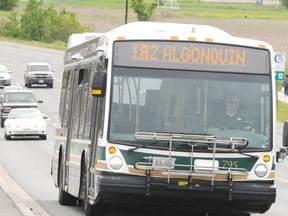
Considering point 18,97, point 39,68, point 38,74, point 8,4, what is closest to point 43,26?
point 8,4

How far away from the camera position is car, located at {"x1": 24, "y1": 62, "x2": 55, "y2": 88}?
76500 millimetres

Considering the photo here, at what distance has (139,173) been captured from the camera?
47.6 ft

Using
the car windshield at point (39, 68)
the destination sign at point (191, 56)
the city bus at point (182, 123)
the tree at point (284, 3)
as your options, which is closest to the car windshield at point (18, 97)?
the car windshield at point (39, 68)

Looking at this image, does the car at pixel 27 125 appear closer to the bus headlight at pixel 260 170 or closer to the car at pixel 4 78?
the bus headlight at pixel 260 170

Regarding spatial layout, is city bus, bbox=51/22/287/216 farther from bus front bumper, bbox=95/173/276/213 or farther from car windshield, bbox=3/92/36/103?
car windshield, bbox=3/92/36/103

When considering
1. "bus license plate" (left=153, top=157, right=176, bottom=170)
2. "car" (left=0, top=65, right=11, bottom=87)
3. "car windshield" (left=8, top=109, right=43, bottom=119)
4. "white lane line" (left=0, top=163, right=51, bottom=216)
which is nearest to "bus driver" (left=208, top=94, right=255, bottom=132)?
"bus license plate" (left=153, top=157, right=176, bottom=170)

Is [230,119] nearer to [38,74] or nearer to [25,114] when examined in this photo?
[25,114]

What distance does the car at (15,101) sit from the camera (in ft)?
187

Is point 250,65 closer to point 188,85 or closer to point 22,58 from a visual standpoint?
point 188,85

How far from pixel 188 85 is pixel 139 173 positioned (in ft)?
4.62

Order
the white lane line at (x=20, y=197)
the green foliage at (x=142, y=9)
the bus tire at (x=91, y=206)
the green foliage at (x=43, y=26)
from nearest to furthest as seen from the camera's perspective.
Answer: the bus tire at (x=91, y=206), the white lane line at (x=20, y=197), the green foliage at (x=142, y=9), the green foliage at (x=43, y=26)

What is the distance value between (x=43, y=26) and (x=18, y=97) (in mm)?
81281

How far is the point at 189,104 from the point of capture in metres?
14.8

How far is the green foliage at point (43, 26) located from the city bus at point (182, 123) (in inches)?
4665
